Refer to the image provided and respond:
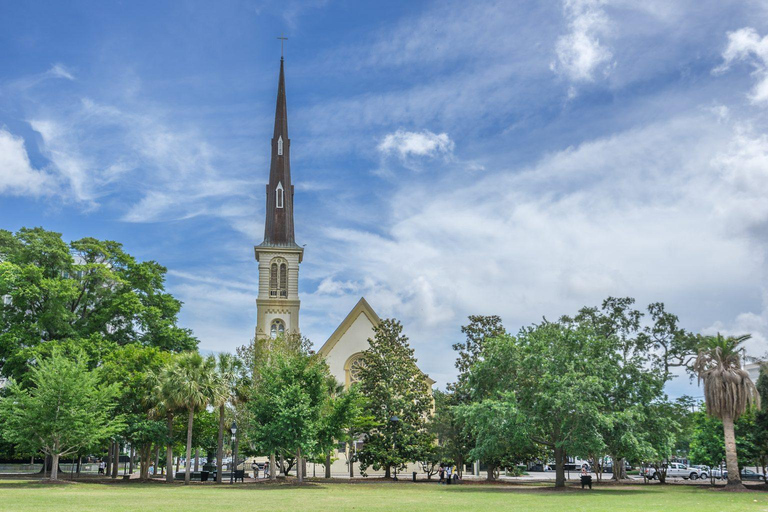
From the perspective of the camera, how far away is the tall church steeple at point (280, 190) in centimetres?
7081

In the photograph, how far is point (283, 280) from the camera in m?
68.8

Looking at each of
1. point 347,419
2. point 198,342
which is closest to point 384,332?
point 347,419

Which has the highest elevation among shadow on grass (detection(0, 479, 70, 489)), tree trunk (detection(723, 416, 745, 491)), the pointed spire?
the pointed spire

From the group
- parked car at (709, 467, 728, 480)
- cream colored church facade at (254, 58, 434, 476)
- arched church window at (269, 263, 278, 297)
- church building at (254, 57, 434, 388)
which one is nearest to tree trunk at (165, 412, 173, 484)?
cream colored church facade at (254, 58, 434, 476)

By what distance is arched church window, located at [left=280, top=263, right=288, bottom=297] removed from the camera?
6825cm

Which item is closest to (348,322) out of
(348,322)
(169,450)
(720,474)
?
(348,322)

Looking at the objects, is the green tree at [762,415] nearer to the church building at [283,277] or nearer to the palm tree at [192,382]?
the church building at [283,277]

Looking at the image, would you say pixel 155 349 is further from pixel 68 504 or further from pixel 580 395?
pixel 580 395

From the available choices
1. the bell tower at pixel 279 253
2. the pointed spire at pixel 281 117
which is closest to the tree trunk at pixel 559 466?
the bell tower at pixel 279 253

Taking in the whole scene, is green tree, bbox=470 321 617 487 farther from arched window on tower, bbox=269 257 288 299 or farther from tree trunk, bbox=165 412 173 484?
arched window on tower, bbox=269 257 288 299

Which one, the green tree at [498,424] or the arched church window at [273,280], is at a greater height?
the arched church window at [273,280]

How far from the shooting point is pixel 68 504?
21312mm

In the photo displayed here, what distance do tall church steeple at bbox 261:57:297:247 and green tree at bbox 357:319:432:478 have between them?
2815 cm

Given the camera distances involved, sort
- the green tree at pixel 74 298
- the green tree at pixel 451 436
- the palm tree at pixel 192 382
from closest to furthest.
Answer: the palm tree at pixel 192 382 < the green tree at pixel 74 298 < the green tree at pixel 451 436
